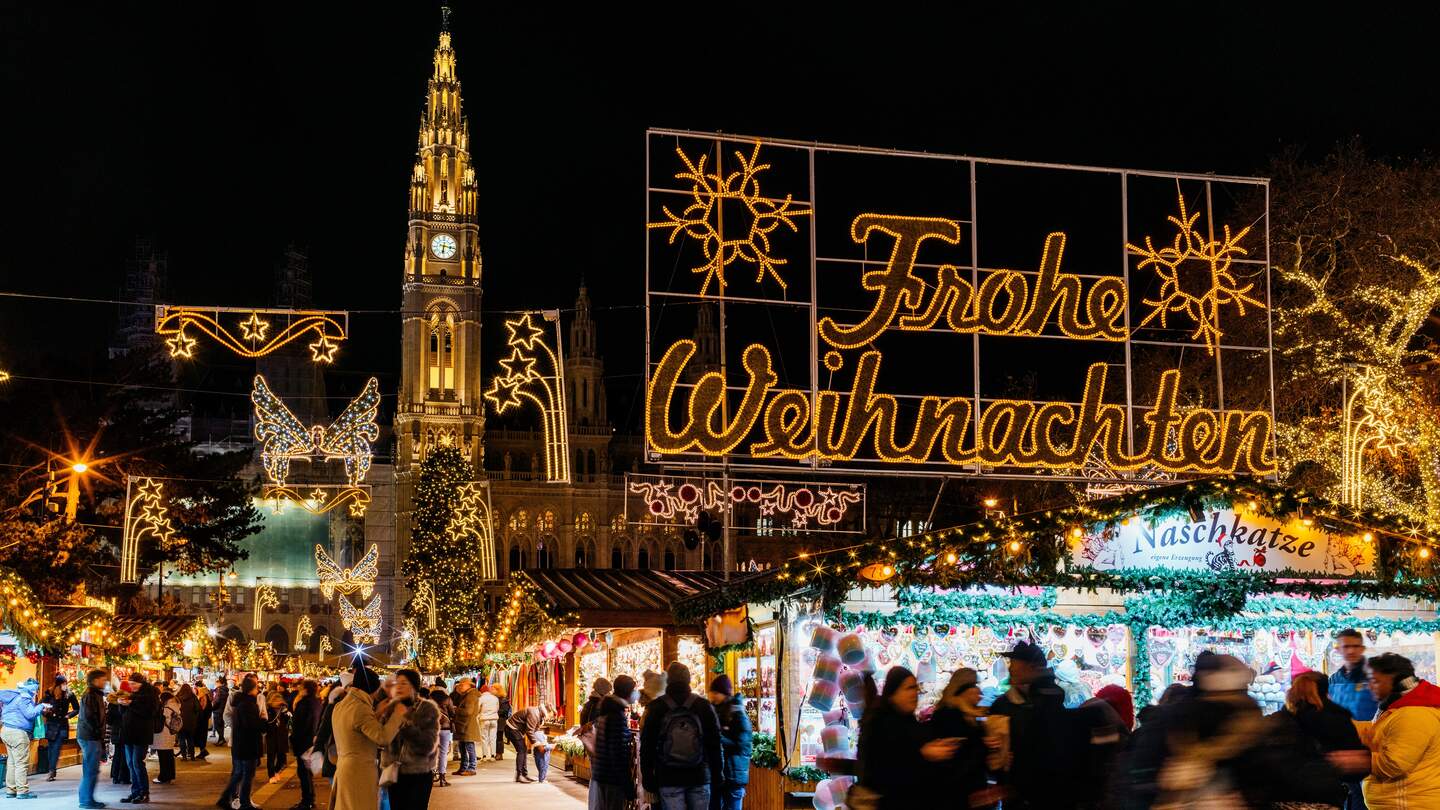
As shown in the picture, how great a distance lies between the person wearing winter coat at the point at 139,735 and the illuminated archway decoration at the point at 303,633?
75.3 metres

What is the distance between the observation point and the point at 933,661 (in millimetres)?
14188

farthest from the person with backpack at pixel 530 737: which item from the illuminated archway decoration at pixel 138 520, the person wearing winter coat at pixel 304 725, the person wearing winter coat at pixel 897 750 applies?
the person wearing winter coat at pixel 897 750

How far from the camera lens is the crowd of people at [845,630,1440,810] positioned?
552cm

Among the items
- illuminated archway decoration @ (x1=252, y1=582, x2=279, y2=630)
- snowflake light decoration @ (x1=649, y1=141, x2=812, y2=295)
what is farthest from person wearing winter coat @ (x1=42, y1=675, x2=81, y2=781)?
illuminated archway decoration @ (x1=252, y1=582, x2=279, y2=630)

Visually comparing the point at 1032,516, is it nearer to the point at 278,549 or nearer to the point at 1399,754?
the point at 1399,754

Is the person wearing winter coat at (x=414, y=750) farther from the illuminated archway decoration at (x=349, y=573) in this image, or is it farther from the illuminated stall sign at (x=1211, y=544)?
the illuminated archway decoration at (x=349, y=573)

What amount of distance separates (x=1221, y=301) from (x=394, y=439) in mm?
82374

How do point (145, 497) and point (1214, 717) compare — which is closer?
point (1214, 717)

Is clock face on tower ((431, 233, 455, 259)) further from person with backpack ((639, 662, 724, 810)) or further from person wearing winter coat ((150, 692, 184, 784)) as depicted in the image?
person with backpack ((639, 662, 724, 810))

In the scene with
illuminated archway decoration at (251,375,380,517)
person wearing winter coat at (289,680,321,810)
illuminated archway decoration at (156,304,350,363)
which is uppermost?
illuminated archway decoration at (156,304,350,363)

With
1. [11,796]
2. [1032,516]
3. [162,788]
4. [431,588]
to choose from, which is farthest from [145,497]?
[431,588]

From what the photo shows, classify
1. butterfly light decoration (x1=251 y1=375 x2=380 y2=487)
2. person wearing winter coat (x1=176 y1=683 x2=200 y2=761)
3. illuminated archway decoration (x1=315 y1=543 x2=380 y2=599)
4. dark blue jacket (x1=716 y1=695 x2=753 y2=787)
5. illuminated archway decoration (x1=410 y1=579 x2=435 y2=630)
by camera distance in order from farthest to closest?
illuminated archway decoration (x1=315 y1=543 x2=380 y2=599), illuminated archway decoration (x1=410 y1=579 x2=435 y2=630), butterfly light decoration (x1=251 y1=375 x2=380 y2=487), person wearing winter coat (x1=176 y1=683 x2=200 y2=761), dark blue jacket (x1=716 y1=695 x2=753 y2=787)

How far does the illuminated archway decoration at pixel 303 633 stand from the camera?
302 ft

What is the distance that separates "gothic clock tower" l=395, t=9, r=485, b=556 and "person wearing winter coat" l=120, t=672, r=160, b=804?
6995 cm
